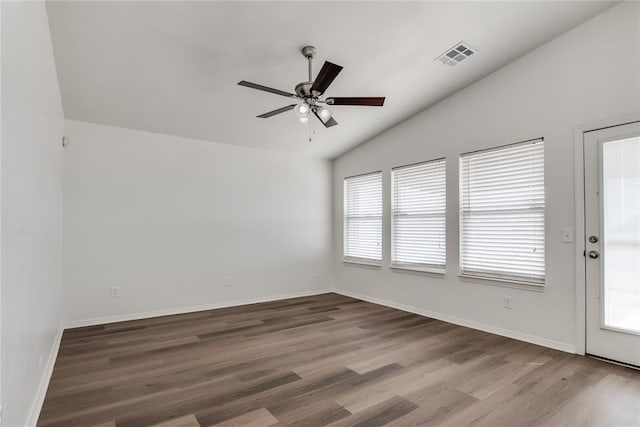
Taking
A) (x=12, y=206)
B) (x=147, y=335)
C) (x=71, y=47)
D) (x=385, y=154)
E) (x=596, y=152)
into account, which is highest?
(x=71, y=47)

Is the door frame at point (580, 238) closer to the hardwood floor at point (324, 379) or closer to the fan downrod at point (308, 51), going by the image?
the hardwood floor at point (324, 379)

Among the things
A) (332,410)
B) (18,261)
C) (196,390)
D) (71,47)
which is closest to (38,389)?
(196,390)

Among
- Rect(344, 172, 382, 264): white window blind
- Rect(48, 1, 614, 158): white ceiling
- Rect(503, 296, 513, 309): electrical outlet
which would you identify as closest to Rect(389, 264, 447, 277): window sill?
Rect(344, 172, 382, 264): white window blind

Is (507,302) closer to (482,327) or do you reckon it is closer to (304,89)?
(482,327)

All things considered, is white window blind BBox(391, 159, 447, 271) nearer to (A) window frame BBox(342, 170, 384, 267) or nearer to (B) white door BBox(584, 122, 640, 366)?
(A) window frame BBox(342, 170, 384, 267)

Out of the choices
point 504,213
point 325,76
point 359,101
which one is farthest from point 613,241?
point 325,76

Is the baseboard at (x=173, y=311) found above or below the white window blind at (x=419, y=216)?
below

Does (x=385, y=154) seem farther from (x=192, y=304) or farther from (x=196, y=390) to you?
(x=196, y=390)

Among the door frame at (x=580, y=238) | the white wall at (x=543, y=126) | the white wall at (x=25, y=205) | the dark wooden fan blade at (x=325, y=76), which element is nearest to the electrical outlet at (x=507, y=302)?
the white wall at (x=543, y=126)

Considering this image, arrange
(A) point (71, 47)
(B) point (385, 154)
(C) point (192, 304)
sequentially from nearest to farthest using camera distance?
(A) point (71, 47) → (C) point (192, 304) → (B) point (385, 154)

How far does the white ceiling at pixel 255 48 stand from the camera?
107 inches

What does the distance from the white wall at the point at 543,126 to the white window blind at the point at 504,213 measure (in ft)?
0.34

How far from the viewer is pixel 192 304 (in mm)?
4941

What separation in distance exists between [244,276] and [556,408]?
13.8 ft
